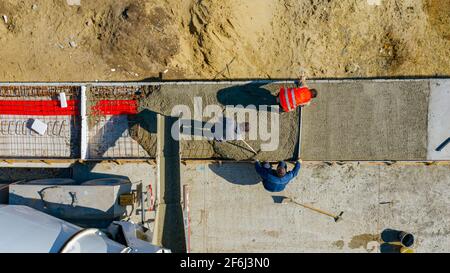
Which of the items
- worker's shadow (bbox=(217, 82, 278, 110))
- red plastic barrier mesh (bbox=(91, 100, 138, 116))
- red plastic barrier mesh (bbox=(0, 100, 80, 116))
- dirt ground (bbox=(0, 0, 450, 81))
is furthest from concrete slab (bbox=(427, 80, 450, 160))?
red plastic barrier mesh (bbox=(0, 100, 80, 116))

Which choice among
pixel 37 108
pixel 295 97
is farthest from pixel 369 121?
pixel 37 108

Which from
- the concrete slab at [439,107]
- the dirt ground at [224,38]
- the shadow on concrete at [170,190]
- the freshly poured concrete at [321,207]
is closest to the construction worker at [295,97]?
the dirt ground at [224,38]

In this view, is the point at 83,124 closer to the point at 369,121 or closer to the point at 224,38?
the point at 224,38

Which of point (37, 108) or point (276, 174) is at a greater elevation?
point (37, 108)

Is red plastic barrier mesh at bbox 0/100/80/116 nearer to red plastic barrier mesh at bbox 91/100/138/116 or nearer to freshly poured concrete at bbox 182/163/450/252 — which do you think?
red plastic barrier mesh at bbox 91/100/138/116

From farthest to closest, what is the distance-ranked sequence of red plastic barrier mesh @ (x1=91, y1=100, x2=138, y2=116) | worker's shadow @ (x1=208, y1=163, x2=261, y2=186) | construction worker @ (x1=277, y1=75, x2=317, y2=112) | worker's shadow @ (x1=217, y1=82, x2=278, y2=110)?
worker's shadow @ (x1=208, y1=163, x2=261, y2=186) → red plastic barrier mesh @ (x1=91, y1=100, x2=138, y2=116) → worker's shadow @ (x1=217, y1=82, x2=278, y2=110) → construction worker @ (x1=277, y1=75, x2=317, y2=112)
